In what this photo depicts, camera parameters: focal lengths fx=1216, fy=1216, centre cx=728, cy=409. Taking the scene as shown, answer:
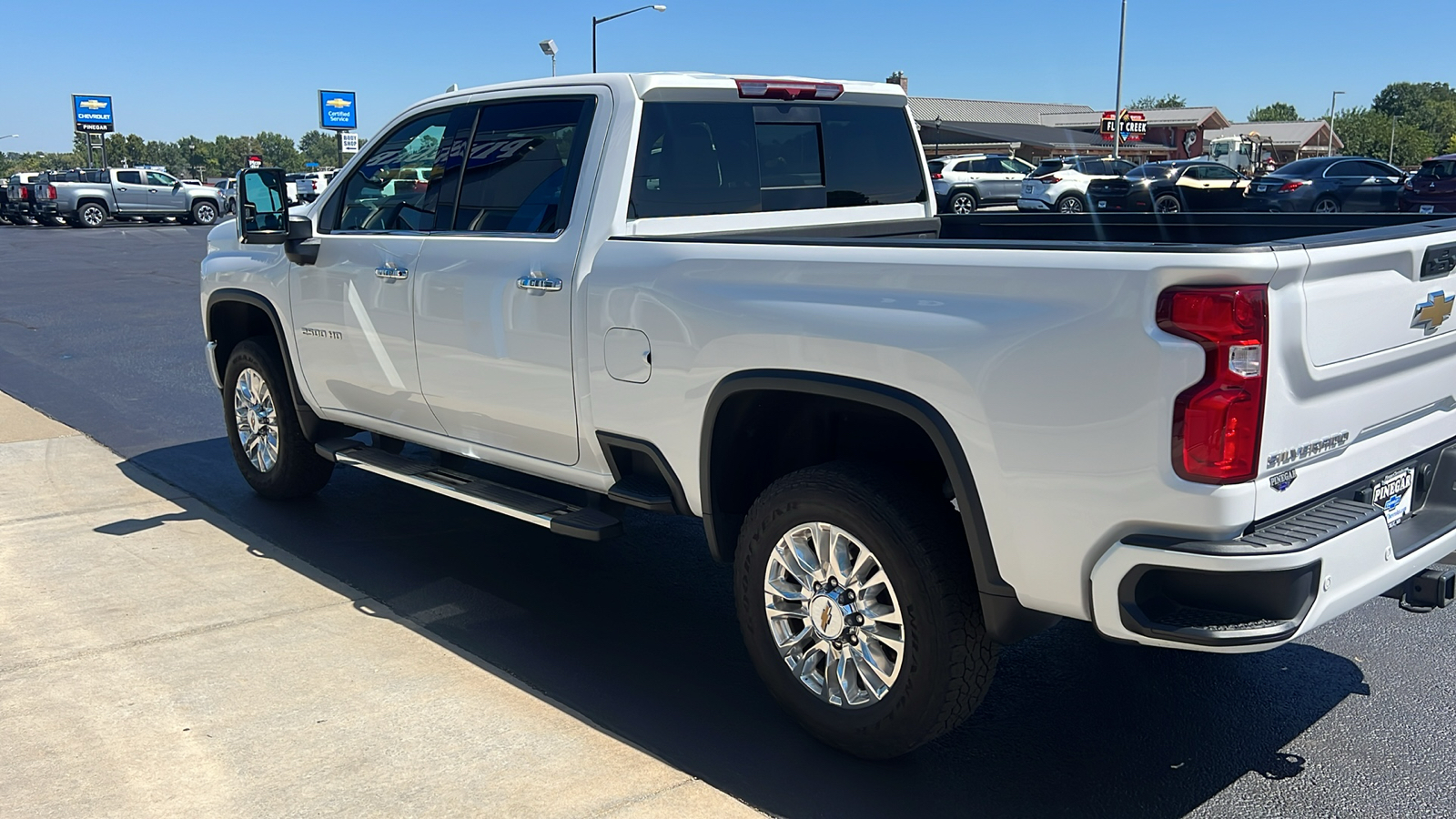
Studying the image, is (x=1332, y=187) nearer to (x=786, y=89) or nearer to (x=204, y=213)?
(x=786, y=89)

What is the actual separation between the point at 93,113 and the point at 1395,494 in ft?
229

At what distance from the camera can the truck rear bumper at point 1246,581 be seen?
277 centimetres

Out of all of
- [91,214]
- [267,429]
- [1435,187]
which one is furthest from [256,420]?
[91,214]

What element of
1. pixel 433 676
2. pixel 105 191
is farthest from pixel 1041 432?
pixel 105 191

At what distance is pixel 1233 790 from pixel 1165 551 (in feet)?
3.43

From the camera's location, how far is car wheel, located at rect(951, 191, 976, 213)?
109 feet

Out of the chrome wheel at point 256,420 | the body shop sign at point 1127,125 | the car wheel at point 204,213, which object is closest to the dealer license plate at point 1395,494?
the chrome wheel at point 256,420

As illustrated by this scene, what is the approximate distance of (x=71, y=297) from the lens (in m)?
16.1

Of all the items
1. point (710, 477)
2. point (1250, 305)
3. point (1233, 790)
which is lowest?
point (1233, 790)

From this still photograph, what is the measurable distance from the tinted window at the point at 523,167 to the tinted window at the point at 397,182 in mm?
241

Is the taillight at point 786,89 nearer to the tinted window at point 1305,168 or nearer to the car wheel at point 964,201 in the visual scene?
the tinted window at point 1305,168

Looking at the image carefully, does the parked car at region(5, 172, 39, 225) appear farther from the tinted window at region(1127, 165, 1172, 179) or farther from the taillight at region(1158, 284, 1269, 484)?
the taillight at region(1158, 284, 1269, 484)

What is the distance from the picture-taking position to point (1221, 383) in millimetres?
2713

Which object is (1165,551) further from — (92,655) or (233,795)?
(92,655)
